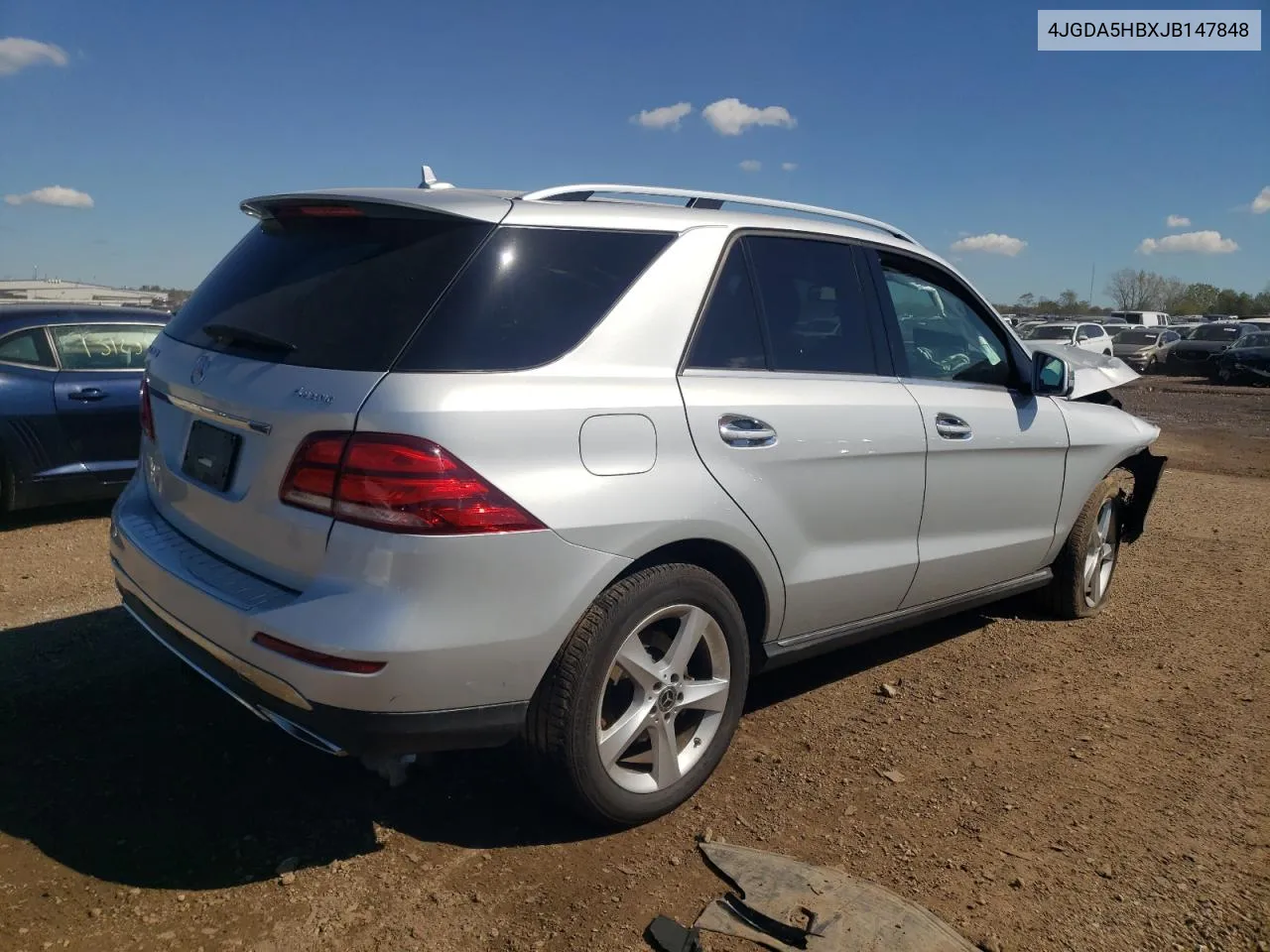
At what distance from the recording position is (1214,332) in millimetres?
31469

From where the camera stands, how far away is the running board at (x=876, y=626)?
336cm

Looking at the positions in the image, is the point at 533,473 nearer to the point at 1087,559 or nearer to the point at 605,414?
the point at 605,414

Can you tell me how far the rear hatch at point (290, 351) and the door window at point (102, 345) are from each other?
4269 mm

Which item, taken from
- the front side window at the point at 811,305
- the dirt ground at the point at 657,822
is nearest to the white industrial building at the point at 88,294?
the dirt ground at the point at 657,822

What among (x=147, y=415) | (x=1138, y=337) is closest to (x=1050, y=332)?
(x=1138, y=337)

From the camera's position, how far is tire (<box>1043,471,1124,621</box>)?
486 centimetres

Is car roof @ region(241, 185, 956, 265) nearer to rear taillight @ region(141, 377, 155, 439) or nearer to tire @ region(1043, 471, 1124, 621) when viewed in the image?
rear taillight @ region(141, 377, 155, 439)

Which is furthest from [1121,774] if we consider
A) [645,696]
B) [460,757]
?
[460,757]

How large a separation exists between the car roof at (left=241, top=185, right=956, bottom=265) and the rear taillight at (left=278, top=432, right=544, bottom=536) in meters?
0.72

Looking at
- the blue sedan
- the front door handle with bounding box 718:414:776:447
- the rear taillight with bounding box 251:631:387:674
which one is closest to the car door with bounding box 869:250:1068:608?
the front door handle with bounding box 718:414:776:447

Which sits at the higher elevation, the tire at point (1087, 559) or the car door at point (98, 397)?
the car door at point (98, 397)

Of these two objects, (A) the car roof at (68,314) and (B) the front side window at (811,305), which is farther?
(A) the car roof at (68,314)

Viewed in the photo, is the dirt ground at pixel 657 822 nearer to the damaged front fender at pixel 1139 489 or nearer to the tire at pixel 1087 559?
the tire at pixel 1087 559

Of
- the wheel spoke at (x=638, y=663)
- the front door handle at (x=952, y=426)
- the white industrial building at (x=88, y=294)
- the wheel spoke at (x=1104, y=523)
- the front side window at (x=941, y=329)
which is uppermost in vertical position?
the white industrial building at (x=88, y=294)
